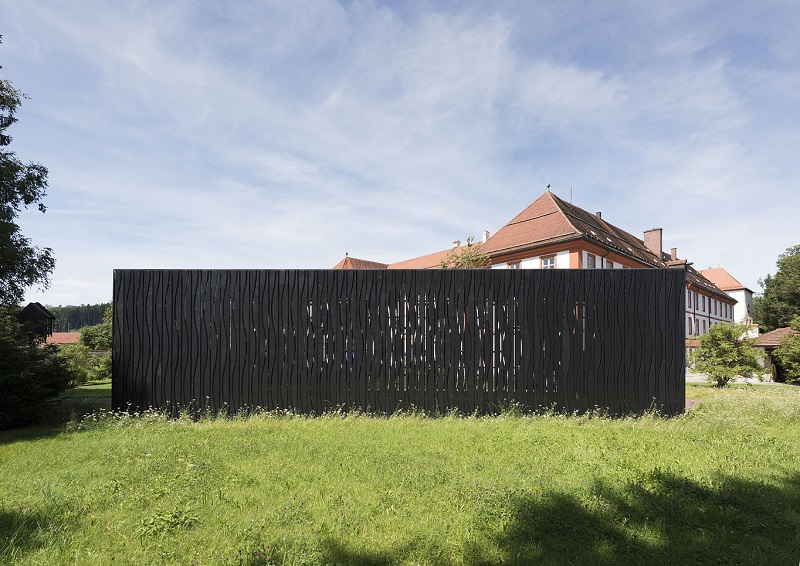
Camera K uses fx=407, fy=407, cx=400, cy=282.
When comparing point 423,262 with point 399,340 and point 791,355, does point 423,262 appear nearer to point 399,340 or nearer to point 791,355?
point 791,355

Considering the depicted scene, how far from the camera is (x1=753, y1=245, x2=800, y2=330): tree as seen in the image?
43.3 meters

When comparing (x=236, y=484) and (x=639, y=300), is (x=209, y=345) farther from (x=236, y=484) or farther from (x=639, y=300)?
(x=639, y=300)

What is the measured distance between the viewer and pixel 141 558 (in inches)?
111

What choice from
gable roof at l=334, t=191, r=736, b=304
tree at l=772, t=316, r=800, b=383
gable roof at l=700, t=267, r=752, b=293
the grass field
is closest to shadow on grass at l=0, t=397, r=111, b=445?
the grass field

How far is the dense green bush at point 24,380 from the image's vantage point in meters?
→ 6.98


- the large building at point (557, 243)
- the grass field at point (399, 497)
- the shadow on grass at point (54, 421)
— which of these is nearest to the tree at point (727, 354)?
the grass field at point (399, 497)

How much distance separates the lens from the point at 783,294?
44.2 m

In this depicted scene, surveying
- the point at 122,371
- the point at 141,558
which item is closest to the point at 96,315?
the point at 122,371

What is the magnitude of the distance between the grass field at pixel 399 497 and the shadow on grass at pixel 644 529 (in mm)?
14

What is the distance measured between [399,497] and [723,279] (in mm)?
67854

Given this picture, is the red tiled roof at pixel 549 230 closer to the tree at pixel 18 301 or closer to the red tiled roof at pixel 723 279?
the tree at pixel 18 301

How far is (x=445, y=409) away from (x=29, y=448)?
6342 mm

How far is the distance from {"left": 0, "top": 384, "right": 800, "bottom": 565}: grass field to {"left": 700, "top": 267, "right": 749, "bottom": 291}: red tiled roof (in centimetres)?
6115

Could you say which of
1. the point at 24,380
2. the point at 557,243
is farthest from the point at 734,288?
the point at 24,380
